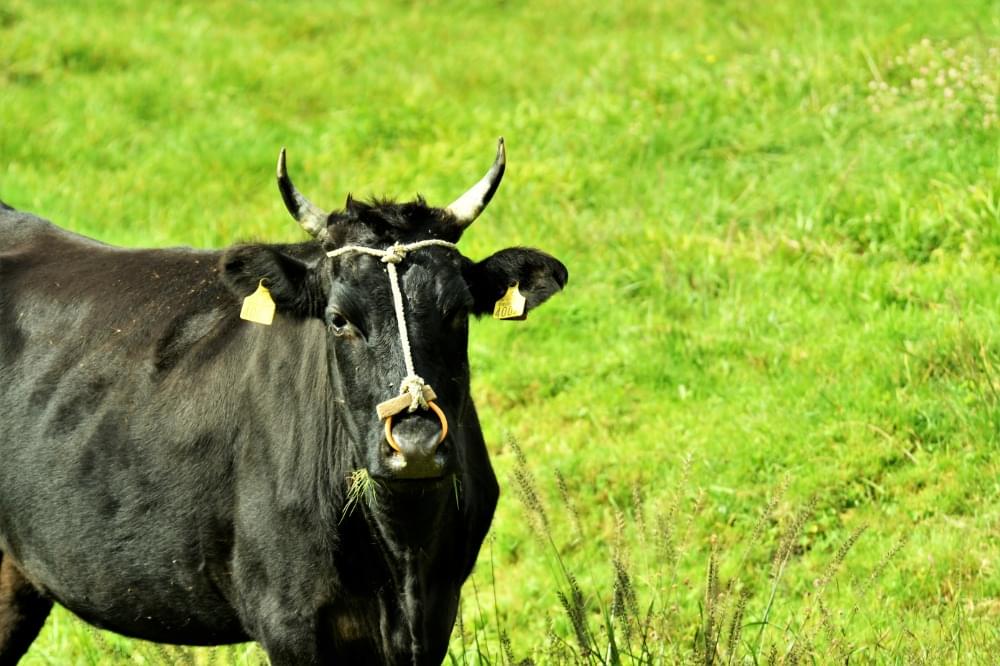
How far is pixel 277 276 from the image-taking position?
17.1ft

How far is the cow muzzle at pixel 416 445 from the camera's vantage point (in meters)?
4.50

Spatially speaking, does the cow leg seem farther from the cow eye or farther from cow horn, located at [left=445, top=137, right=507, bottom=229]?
cow horn, located at [left=445, top=137, right=507, bottom=229]

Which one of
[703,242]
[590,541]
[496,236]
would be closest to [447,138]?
[496,236]

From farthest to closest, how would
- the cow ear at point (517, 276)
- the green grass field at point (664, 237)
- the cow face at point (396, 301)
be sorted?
the green grass field at point (664, 237) < the cow ear at point (517, 276) < the cow face at point (396, 301)

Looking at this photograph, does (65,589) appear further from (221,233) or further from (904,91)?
(904,91)

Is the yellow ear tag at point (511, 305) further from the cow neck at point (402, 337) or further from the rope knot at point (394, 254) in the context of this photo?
the rope knot at point (394, 254)

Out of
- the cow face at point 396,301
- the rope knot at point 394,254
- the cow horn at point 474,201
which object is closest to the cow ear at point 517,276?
the cow face at point 396,301

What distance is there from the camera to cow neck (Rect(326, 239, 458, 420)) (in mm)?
4590

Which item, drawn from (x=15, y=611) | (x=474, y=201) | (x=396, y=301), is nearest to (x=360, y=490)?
(x=396, y=301)

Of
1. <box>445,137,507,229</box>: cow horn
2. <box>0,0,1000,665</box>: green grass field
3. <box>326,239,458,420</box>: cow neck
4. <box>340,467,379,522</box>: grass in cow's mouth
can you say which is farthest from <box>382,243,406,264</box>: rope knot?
<box>0,0,1000,665</box>: green grass field

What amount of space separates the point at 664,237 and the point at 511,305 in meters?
4.74

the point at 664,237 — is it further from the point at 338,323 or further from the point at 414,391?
the point at 414,391

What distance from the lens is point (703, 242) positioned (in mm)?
9820

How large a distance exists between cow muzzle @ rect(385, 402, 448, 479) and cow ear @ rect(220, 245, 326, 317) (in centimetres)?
82
